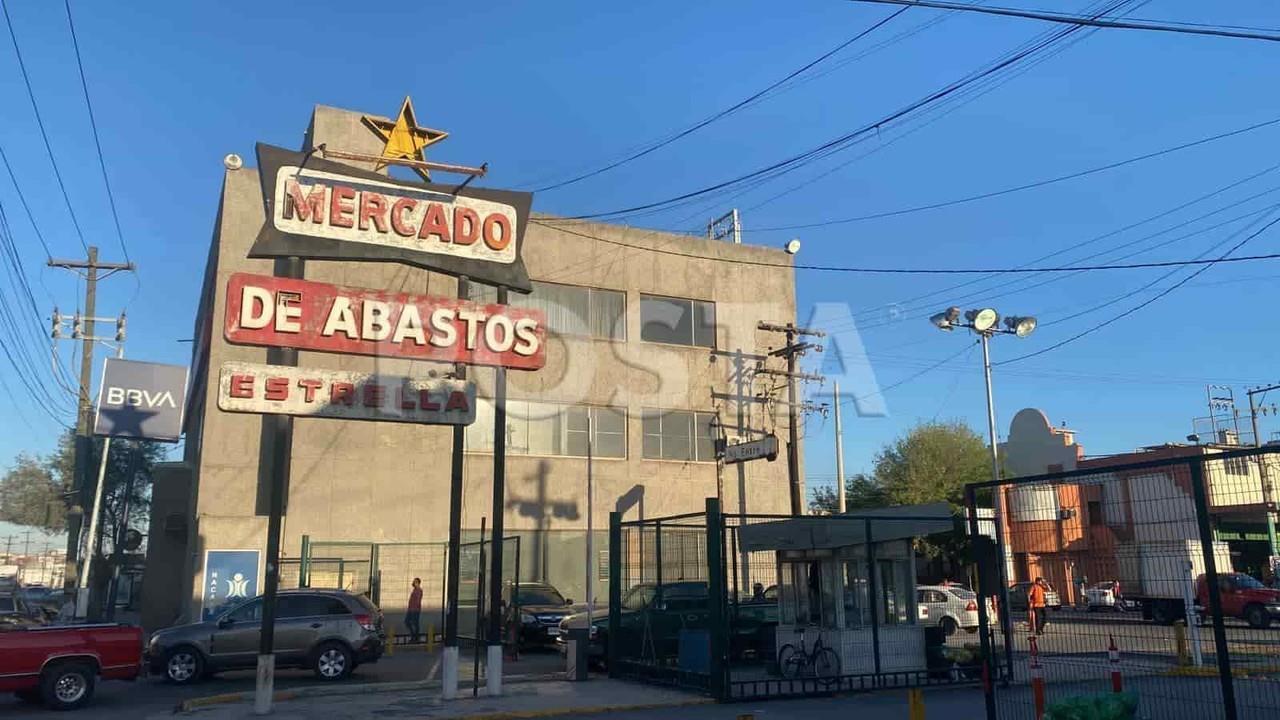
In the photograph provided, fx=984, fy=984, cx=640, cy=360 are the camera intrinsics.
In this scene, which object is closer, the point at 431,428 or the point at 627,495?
the point at 431,428

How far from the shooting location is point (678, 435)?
33.8m

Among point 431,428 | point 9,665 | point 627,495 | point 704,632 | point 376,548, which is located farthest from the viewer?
point 627,495

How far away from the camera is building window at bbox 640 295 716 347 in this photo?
34.1 meters

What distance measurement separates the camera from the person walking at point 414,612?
2580cm

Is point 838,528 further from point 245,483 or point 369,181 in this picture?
point 245,483

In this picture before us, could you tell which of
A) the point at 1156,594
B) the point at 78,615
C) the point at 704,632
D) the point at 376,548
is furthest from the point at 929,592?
the point at 78,615

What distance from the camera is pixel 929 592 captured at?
2722cm

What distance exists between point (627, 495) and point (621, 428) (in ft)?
7.41

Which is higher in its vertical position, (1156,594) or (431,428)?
(431,428)

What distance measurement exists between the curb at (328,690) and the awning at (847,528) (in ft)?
15.2

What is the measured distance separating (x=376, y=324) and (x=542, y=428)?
16.5m

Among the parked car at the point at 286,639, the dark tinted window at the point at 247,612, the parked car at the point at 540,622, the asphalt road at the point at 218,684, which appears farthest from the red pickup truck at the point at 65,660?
the parked car at the point at 540,622

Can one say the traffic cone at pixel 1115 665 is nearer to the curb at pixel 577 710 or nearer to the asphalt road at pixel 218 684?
the curb at pixel 577 710

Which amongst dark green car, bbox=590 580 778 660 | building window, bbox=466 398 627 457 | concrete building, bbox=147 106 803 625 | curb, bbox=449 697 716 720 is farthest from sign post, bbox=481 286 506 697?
building window, bbox=466 398 627 457
